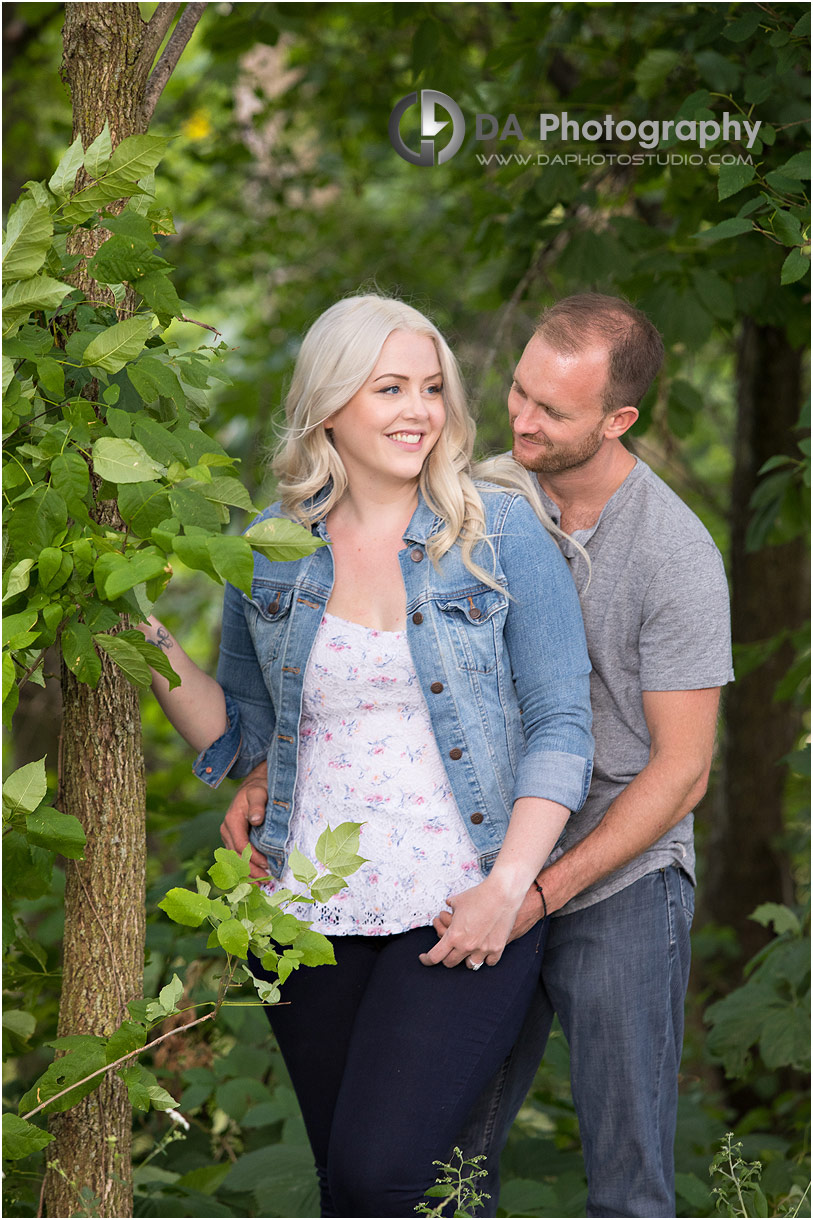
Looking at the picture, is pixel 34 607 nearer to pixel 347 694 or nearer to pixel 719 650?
pixel 347 694

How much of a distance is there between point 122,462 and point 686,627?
1.03 meters

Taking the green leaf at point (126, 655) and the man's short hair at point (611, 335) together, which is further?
the man's short hair at point (611, 335)

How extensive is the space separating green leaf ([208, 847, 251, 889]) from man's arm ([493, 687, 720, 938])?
1.84ft

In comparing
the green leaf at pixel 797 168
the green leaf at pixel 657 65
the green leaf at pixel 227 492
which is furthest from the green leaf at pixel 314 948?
the green leaf at pixel 657 65

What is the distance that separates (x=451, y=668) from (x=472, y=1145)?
2.89ft

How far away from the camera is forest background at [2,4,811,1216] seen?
1.62 m

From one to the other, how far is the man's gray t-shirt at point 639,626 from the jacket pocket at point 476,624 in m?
0.21

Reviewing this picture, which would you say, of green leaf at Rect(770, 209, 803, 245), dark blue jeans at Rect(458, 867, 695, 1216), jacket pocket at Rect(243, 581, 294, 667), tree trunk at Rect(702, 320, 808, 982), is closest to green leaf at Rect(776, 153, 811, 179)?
green leaf at Rect(770, 209, 803, 245)

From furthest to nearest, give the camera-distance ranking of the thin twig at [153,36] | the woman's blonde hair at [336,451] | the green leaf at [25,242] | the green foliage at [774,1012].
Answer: the green foliage at [774,1012] → the woman's blonde hair at [336,451] → the thin twig at [153,36] → the green leaf at [25,242]

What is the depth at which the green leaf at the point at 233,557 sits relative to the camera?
126cm

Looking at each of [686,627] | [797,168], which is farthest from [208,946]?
[797,168]

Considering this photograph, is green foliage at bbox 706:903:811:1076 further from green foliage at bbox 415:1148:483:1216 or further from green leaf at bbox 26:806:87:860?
green leaf at bbox 26:806:87:860

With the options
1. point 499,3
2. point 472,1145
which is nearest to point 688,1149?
point 472,1145

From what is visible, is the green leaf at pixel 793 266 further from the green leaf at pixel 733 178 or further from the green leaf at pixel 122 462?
the green leaf at pixel 122 462
